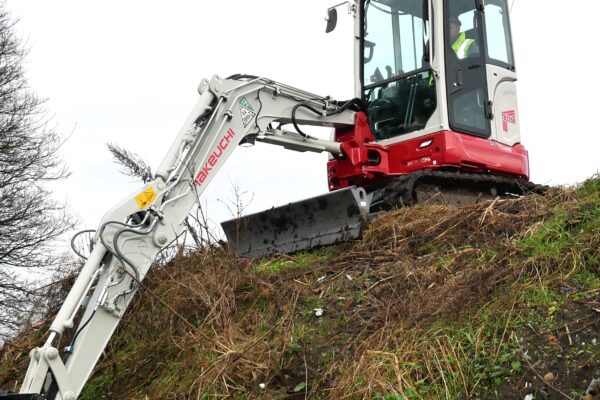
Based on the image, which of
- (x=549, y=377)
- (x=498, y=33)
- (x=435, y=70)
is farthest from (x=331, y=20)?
(x=549, y=377)

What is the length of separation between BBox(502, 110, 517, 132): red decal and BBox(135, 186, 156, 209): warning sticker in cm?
464

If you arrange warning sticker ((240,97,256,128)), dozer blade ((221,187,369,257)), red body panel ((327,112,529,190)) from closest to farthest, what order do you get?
warning sticker ((240,97,256,128)), dozer blade ((221,187,369,257)), red body panel ((327,112,529,190))

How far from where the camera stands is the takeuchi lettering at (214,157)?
21.8 feet

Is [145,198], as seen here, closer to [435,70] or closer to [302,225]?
[302,225]

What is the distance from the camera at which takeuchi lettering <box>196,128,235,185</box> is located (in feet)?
21.8

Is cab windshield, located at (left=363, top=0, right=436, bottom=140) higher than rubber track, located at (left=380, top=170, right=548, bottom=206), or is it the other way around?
cab windshield, located at (left=363, top=0, right=436, bottom=140)

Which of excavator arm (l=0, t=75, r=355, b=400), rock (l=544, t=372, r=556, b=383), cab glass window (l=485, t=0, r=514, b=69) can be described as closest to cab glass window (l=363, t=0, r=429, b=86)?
cab glass window (l=485, t=0, r=514, b=69)

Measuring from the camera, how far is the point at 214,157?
6.81 metres

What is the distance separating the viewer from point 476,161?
8.66 meters

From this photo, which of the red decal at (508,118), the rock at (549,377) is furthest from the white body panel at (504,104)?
the rock at (549,377)

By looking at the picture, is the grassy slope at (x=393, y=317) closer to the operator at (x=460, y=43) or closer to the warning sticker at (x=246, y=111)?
the warning sticker at (x=246, y=111)

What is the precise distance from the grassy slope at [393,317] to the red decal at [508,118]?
2167mm

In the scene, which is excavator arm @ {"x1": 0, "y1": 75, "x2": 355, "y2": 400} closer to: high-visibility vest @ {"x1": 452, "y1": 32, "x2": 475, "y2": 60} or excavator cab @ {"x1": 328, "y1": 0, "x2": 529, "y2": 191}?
excavator cab @ {"x1": 328, "y1": 0, "x2": 529, "y2": 191}

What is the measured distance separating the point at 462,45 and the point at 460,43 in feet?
0.10
